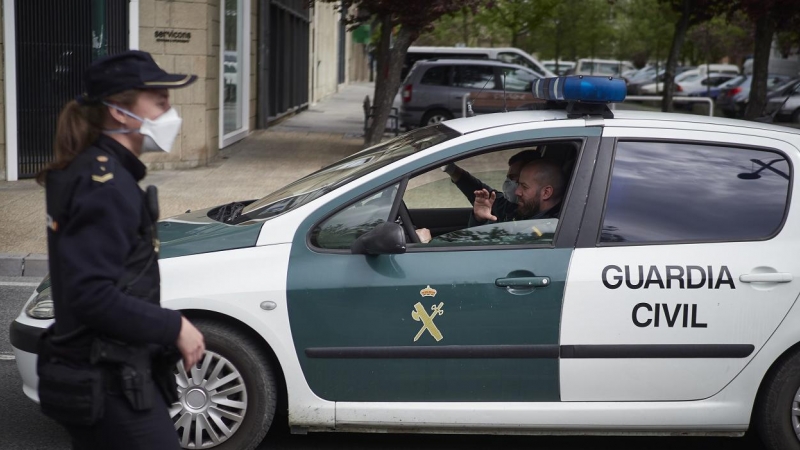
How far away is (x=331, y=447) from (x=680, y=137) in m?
2.07

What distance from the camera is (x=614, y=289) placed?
4.26 m

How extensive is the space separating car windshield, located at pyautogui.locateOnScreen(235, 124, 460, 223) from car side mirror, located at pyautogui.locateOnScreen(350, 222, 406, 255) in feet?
1.25

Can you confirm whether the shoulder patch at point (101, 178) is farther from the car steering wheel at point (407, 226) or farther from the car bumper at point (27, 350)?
the car steering wheel at point (407, 226)

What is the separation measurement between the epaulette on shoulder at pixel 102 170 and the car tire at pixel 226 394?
177 centimetres

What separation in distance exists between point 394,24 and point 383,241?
12987 millimetres

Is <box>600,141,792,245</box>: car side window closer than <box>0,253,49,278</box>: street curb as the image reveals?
Yes

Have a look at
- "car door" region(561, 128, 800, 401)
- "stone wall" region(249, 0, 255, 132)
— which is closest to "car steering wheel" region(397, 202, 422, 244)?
"car door" region(561, 128, 800, 401)

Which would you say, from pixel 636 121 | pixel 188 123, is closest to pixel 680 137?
pixel 636 121

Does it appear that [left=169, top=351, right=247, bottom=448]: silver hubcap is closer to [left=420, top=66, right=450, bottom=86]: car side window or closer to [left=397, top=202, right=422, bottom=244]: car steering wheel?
[left=397, top=202, right=422, bottom=244]: car steering wheel

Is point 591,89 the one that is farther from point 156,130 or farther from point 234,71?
point 234,71

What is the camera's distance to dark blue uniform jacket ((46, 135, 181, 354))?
2.50m

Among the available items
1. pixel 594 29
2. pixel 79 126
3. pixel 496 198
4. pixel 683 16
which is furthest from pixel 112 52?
pixel 594 29

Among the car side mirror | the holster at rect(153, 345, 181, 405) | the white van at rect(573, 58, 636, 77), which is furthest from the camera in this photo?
the white van at rect(573, 58, 636, 77)

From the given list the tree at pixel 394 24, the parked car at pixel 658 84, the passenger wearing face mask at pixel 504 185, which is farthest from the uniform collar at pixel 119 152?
the parked car at pixel 658 84
